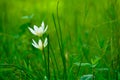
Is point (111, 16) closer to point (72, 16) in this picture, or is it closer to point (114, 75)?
point (114, 75)

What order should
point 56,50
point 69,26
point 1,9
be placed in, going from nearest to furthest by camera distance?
point 56,50
point 69,26
point 1,9

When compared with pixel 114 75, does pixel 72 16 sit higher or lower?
higher

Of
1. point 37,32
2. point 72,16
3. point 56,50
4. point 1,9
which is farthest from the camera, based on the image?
point 1,9

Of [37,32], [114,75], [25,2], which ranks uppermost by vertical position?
[25,2]

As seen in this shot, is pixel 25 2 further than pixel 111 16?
Yes

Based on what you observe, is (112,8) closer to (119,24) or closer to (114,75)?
(119,24)

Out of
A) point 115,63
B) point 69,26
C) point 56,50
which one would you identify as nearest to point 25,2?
point 69,26


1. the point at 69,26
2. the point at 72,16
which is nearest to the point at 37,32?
the point at 69,26
